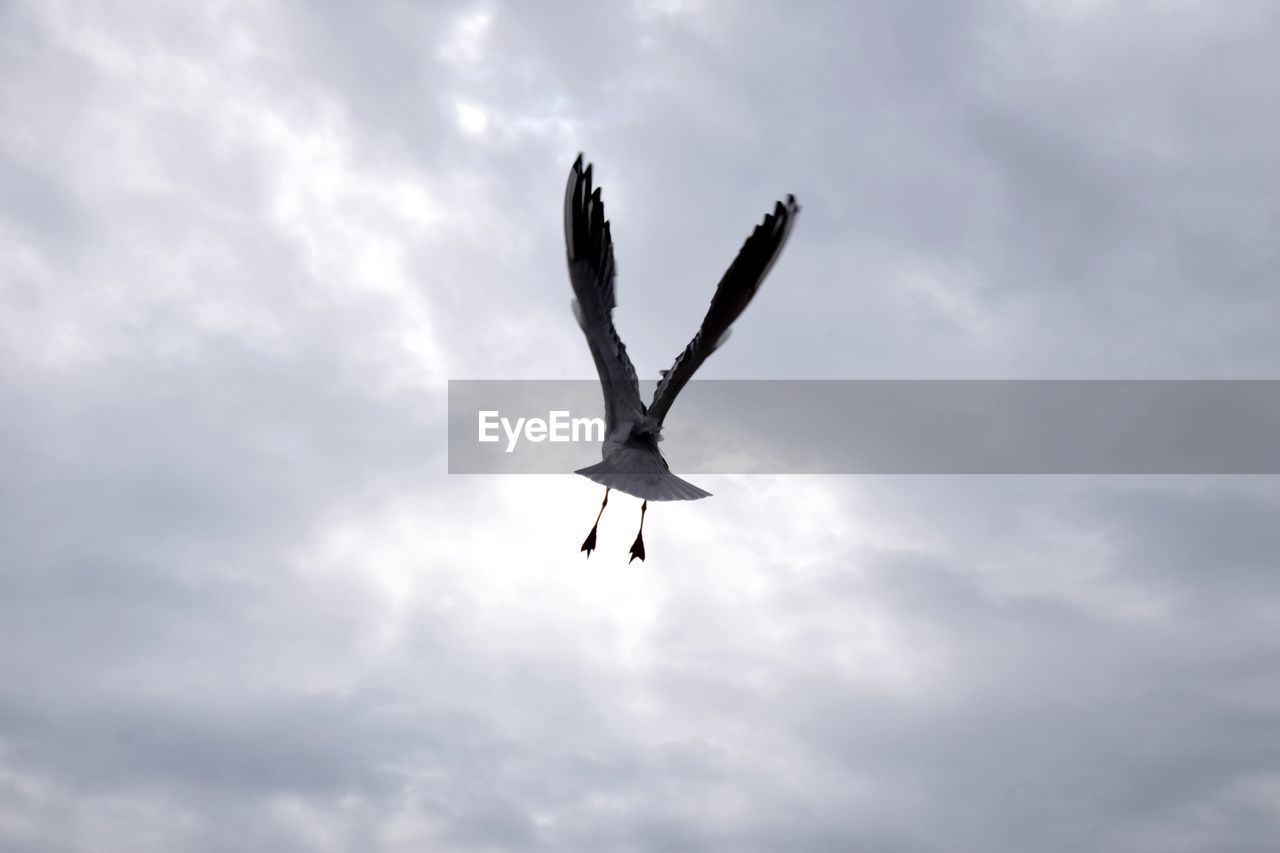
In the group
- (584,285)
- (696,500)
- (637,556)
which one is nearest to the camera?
(696,500)

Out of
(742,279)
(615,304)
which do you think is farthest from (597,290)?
(742,279)

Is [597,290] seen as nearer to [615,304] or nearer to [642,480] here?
[615,304]

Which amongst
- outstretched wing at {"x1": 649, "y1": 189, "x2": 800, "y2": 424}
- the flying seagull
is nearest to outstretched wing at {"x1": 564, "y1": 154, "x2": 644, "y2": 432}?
the flying seagull

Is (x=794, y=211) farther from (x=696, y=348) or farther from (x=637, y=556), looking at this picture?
(x=637, y=556)

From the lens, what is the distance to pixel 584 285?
27578mm

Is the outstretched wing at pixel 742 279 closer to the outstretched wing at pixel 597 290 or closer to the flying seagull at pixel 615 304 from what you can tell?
the flying seagull at pixel 615 304

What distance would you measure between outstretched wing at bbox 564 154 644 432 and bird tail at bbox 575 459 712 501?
182cm

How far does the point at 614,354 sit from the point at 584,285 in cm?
161

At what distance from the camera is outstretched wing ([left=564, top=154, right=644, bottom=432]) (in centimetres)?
2761

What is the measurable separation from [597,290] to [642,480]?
4.00 metres

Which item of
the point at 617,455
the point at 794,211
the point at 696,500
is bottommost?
the point at 696,500

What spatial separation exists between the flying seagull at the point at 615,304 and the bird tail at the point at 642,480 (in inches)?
1.0

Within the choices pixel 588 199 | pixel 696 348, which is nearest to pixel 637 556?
pixel 696 348

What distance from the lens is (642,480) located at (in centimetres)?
2666
